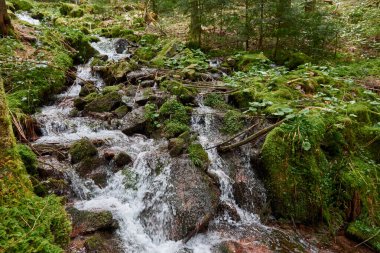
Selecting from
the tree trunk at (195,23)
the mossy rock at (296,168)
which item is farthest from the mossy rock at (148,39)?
the mossy rock at (296,168)

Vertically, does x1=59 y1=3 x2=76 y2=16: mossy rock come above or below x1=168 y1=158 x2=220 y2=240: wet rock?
above

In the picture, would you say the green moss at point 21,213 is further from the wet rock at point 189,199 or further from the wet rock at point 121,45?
the wet rock at point 121,45

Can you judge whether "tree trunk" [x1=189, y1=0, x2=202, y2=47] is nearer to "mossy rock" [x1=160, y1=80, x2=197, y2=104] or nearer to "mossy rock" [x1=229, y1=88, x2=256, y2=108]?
"mossy rock" [x1=160, y1=80, x2=197, y2=104]

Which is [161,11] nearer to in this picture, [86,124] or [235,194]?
[86,124]

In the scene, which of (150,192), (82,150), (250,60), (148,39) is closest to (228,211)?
(150,192)

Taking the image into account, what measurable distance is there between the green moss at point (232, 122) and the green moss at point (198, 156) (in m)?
1.16

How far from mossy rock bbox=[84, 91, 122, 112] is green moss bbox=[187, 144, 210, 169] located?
113 inches

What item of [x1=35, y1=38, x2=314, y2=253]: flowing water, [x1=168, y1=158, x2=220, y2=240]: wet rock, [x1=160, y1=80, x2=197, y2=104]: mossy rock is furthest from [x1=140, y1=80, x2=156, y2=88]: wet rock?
[x1=168, y1=158, x2=220, y2=240]: wet rock

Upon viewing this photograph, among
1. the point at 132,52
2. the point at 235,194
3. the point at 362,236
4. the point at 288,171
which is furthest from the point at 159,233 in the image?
the point at 132,52

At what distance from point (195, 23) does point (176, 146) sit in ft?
24.8

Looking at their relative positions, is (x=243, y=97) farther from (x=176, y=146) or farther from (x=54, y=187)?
(x=54, y=187)

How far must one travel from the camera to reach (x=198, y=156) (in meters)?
5.72

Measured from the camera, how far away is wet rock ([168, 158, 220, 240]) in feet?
15.8

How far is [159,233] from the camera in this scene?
4852mm
